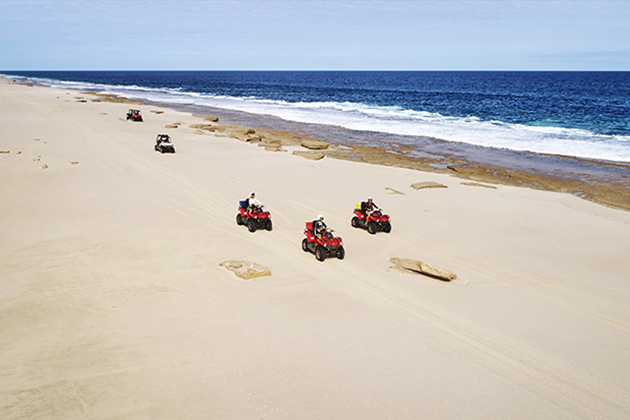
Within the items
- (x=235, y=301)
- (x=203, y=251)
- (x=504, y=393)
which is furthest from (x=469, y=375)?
(x=203, y=251)

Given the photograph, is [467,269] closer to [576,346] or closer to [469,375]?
[576,346]

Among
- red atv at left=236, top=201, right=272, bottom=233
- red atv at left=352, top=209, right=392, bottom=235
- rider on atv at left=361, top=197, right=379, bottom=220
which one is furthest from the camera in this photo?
rider on atv at left=361, top=197, right=379, bottom=220

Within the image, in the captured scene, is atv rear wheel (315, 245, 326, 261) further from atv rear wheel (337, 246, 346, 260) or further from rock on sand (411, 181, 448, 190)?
rock on sand (411, 181, 448, 190)

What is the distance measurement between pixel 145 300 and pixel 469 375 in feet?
24.5

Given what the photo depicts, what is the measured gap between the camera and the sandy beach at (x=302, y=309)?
6934 mm

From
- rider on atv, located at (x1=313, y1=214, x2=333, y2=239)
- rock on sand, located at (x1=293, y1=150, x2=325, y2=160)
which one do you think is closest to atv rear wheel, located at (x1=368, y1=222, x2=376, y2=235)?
rider on atv, located at (x1=313, y1=214, x2=333, y2=239)

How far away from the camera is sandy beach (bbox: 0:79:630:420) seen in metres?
6.93

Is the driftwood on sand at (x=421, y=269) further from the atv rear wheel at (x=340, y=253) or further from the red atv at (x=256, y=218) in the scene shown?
the red atv at (x=256, y=218)

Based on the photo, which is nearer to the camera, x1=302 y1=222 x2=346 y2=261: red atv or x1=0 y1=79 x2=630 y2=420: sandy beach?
x1=0 y1=79 x2=630 y2=420: sandy beach

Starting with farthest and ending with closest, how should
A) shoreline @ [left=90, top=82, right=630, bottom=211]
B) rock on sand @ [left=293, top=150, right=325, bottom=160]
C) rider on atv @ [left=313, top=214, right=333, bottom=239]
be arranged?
rock on sand @ [left=293, top=150, right=325, bottom=160], shoreline @ [left=90, top=82, right=630, bottom=211], rider on atv @ [left=313, top=214, right=333, bottom=239]

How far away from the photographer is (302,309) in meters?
9.66

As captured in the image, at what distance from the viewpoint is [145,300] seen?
9.77 meters

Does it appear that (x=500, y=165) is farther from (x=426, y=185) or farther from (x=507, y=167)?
(x=426, y=185)

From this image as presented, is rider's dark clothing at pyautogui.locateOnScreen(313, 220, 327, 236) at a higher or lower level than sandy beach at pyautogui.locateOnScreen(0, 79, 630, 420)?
higher
